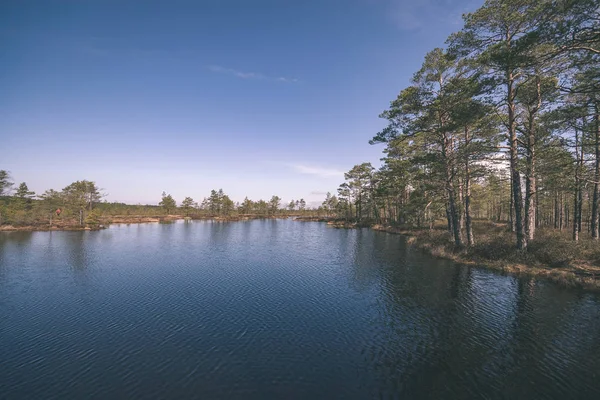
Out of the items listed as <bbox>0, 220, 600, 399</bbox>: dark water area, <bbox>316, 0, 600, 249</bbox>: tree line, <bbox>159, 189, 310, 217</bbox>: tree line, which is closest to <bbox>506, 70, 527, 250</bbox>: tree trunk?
<bbox>316, 0, 600, 249</bbox>: tree line

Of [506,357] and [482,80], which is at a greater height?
[482,80]

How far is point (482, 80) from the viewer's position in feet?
60.1

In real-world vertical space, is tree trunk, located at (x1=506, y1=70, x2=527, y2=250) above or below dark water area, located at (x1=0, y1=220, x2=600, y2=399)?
above

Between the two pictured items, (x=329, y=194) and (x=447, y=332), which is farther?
(x=329, y=194)

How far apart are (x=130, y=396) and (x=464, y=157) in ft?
89.6

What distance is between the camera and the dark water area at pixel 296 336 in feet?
29.7

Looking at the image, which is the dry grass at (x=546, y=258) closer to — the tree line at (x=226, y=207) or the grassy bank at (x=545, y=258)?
the grassy bank at (x=545, y=258)

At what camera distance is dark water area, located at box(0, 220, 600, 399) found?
29.7 feet

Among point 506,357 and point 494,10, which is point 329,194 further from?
point 506,357

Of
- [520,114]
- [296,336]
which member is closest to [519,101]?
[520,114]

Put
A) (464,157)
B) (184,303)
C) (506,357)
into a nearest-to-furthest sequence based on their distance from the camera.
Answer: (506,357) → (184,303) → (464,157)

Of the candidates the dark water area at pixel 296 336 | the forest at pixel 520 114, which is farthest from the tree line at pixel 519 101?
the dark water area at pixel 296 336

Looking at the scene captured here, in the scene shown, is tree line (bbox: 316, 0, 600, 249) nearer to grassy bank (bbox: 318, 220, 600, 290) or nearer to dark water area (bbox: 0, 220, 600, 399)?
grassy bank (bbox: 318, 220, 600, 290)

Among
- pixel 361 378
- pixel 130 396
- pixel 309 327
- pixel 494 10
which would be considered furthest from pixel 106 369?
pixel 494 10
